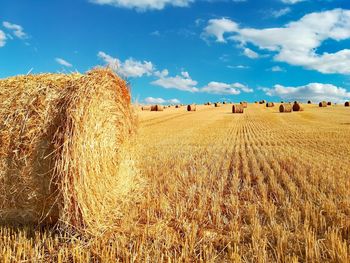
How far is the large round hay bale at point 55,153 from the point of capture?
5.03 metres

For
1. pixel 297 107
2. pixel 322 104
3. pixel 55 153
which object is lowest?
pixel 55 153

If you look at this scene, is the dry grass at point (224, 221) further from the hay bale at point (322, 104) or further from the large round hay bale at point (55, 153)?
the hay bale at point (322, 104)

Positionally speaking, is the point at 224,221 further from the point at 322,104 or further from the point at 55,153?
the point at 322,104

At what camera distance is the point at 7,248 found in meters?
4.53

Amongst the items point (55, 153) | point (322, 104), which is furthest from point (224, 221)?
point (322, 104)

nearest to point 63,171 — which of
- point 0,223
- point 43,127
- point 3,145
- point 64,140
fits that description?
point 64,140

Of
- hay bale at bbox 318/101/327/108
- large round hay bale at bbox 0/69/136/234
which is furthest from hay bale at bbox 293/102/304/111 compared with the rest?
large round hay bale at bbox 0/69/136/234

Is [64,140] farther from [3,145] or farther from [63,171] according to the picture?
[3,145]

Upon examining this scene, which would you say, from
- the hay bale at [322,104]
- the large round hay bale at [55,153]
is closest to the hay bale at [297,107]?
the hay bale at [322,104]

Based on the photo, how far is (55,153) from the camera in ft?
16.5

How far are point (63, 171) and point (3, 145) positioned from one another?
1.11 m

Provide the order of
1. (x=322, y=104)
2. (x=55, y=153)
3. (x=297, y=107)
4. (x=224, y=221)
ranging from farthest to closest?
1. (x=322, y=104)
2. (x=297, y=107)
3. (x=224, y=221)
4. (x=55, y=153)

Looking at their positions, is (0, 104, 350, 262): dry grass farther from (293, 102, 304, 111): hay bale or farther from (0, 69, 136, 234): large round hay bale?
(293, 102, 304, 111): hay bale

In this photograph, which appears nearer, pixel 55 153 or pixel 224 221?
pixel 55 153
